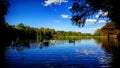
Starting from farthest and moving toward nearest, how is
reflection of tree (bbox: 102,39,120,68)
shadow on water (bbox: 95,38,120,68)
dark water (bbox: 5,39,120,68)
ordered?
reflection of tree (bbox: 102,39,120,68) < shadow on water (bbox: 95,38,120,68) < dark water (bbox: 5,39,120,68)

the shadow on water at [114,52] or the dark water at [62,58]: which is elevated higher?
the dark water at [62,58]

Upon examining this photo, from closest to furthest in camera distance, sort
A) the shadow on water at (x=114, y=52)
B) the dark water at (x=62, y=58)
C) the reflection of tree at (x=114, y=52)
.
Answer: the dark water at (x=62, y=58)
the shadow on water at (x=114, y=52)
the reflection of tree at (x=114, y=52)

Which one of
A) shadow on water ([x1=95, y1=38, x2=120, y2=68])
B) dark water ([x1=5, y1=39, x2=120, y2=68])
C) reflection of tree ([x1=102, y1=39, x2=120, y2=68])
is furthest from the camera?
reflection of tree ([x1=102, y1=39, x2=120, y2=68])

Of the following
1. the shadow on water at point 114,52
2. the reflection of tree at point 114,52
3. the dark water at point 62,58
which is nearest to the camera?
the dark water at point 62,58

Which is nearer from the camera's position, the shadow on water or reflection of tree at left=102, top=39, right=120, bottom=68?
the shadow on water

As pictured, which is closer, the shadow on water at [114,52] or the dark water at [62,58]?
the dark water at [62,58]

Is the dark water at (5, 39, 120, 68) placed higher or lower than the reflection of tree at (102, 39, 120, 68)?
higher

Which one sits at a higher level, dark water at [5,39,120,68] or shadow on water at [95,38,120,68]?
dark water at [5,39,120,68]

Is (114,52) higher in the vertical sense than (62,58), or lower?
lower

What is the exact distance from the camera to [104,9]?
18.2m

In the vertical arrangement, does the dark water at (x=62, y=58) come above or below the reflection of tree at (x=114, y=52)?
above

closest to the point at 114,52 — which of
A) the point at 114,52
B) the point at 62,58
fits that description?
the point at 114,52

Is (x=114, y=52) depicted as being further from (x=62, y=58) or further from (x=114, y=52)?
(x=62, y=58)

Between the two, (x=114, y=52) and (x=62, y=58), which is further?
(x=114, y=52)
